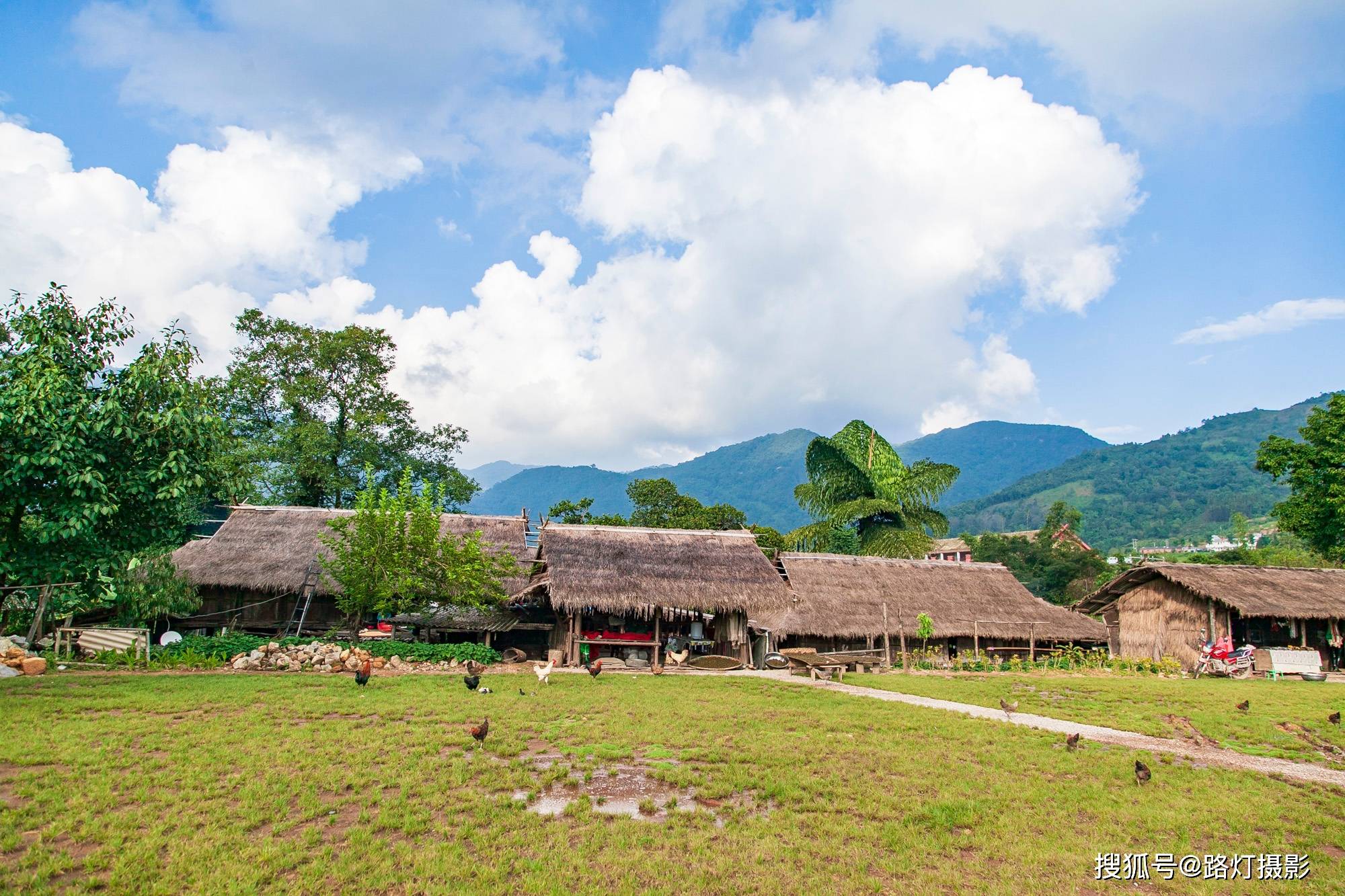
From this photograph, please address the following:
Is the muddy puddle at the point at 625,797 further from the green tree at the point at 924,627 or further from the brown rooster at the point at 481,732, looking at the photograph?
the green tree at the point at 924,627

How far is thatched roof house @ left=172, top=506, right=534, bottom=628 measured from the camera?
24.4 metres

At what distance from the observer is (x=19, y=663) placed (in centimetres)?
1559

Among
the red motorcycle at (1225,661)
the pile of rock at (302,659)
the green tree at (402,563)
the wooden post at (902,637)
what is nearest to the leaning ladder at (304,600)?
the green tree at (402,563)

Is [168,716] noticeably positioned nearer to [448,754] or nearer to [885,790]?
[448,754]

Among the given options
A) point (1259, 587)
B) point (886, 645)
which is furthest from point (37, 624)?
point (1259, 587)

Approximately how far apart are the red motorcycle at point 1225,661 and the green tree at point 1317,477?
39.6ft

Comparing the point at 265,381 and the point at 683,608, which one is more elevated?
the point at 265,381

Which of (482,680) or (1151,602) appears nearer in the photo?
(482,680)

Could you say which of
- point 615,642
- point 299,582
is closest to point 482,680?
point 615,642

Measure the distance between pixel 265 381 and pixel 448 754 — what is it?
33.2 metres

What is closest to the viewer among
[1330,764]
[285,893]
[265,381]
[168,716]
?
[285,893]

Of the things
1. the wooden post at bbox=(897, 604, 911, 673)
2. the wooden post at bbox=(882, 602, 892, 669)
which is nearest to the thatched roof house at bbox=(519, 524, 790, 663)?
the wooden post at bbox=(882, 602, 892, 669)

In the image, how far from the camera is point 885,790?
27.5ft

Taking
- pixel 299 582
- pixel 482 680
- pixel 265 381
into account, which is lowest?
pixel 482 680
